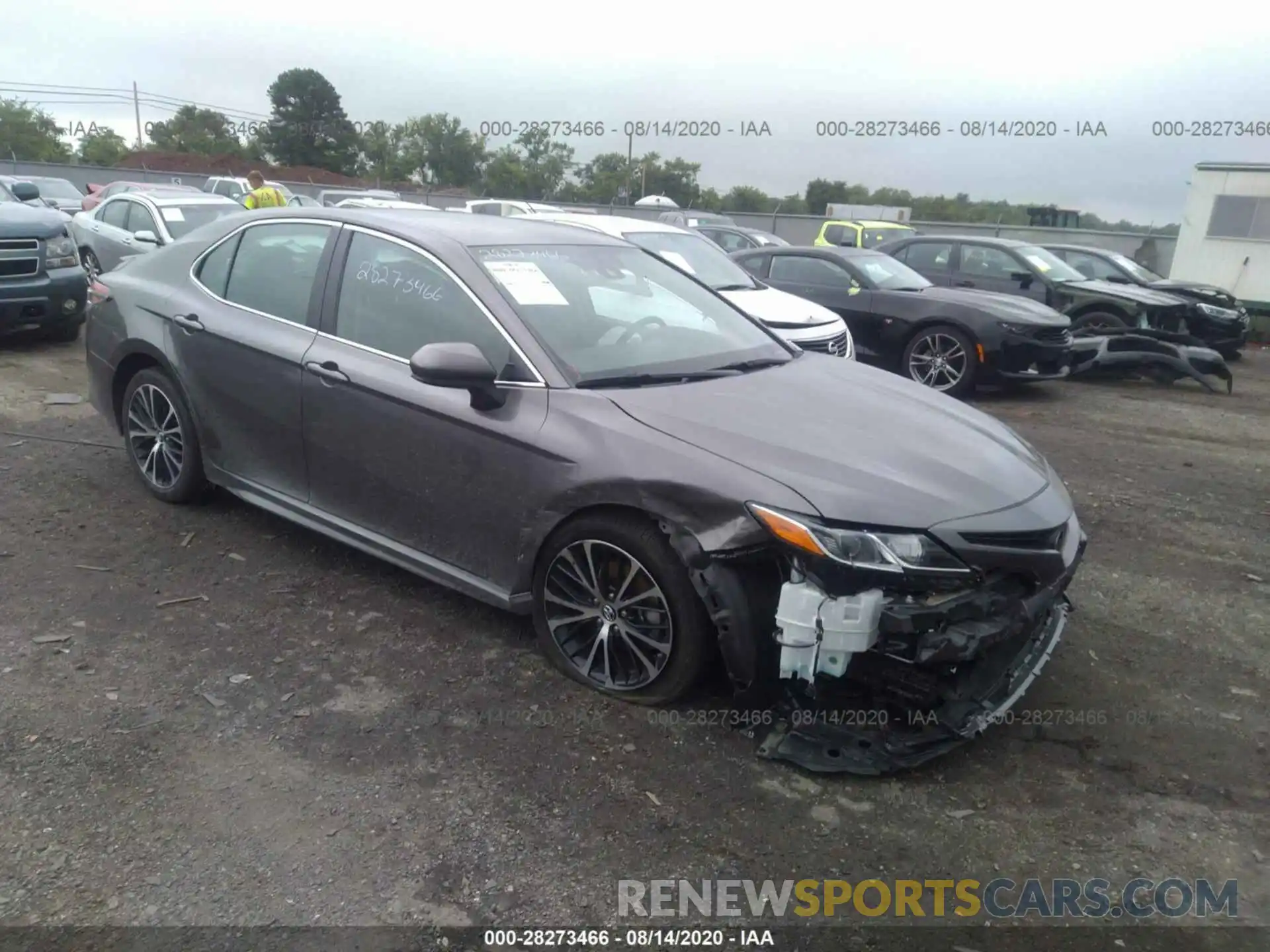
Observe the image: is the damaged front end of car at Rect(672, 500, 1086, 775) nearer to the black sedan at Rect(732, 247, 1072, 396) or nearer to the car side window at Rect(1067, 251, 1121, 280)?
the black sedan at Rect(732, 247, 1072, 396)

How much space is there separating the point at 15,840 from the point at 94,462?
12.0 ft

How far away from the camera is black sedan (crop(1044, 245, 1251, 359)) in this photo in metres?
12.4

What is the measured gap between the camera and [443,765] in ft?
10.1

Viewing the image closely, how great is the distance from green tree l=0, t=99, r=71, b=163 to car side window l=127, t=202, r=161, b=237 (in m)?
53.2

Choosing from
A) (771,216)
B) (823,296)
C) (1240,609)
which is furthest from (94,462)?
(771,216)

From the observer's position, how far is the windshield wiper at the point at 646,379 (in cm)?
355

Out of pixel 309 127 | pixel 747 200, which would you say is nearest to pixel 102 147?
pixel 309 127

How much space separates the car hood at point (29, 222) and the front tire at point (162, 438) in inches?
179

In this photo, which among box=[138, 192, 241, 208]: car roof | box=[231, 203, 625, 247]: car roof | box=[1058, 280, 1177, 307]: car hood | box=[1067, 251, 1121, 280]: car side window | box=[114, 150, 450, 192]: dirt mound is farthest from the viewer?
box=[114, 150, 450, 192]: dirt mound

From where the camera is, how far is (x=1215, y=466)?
7.20 m

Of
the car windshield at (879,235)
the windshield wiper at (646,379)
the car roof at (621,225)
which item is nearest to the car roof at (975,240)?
the car roof at (621,225)

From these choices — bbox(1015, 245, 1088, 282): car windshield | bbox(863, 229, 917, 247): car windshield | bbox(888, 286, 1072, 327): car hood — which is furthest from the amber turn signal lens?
bbox(863, 229, 917, 247): car windshield

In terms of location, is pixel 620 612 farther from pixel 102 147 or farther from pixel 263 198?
pixel 102 147

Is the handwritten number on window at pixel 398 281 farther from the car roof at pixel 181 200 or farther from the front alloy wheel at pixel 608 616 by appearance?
the car roof at pixel 181 200
